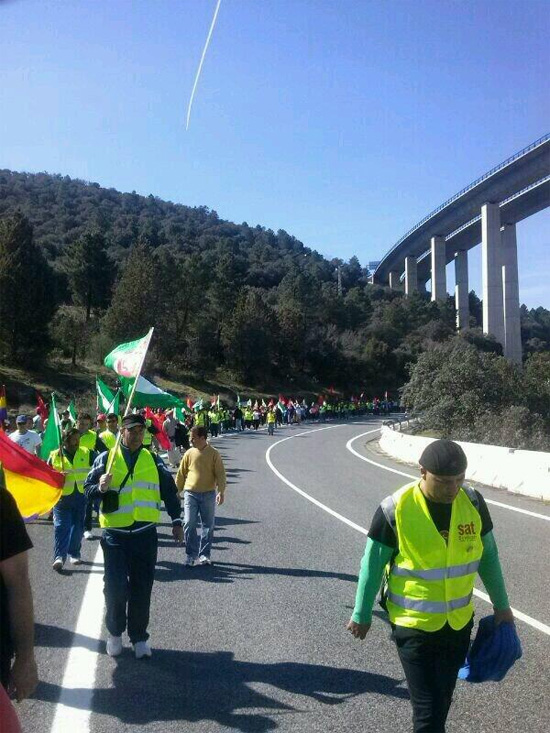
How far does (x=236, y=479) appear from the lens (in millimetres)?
19469

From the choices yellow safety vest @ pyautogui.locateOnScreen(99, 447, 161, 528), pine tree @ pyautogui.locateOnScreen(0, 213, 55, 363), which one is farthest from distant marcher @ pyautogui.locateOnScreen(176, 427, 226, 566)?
pine tree @ pyautogui.locateOnScreen(0, 213, 55, 363)

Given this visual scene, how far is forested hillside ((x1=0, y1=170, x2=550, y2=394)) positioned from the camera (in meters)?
55.6

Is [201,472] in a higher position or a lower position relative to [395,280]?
lower

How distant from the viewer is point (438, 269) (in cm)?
9894

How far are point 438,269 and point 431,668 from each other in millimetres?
98320

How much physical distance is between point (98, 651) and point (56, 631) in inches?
25.7

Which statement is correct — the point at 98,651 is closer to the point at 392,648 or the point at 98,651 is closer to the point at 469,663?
the point at 392,648

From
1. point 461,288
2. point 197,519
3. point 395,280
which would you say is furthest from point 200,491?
point 395,280

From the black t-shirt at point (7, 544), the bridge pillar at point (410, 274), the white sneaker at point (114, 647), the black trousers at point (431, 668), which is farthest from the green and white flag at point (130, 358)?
the bridge pillar at point (410, 274)

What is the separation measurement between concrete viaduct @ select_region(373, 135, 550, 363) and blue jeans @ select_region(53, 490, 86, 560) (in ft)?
174

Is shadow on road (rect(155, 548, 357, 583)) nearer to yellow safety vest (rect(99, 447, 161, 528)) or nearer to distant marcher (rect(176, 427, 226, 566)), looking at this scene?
distant marcher (rect(176, 427, 226, 566))

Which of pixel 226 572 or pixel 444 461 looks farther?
pixel 226 572

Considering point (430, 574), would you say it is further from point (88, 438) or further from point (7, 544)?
point (88, 438)

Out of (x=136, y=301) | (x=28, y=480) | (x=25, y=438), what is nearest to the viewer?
(x=28, y=480)
